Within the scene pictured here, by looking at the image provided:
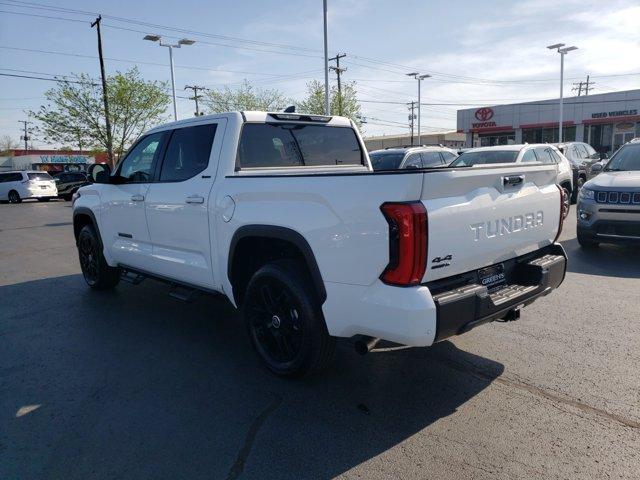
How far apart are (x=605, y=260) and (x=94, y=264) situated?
722 centimetres

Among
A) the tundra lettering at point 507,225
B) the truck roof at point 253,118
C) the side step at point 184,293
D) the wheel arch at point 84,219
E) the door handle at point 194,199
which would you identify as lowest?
the side step at point 184,293

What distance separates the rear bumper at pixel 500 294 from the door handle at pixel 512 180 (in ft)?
1.83

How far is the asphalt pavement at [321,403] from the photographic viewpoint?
107 inches

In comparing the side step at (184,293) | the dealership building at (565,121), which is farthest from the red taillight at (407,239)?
the dealership building at (565,121)

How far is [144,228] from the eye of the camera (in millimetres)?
5035

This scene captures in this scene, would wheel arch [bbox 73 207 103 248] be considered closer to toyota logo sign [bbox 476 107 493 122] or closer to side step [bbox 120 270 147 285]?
side step [bbox 120 270 147 285]

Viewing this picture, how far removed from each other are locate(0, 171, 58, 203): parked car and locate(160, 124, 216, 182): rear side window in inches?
995

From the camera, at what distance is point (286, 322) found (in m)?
3.63

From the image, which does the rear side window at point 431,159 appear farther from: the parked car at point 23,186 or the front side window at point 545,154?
the parked car at point 23,186

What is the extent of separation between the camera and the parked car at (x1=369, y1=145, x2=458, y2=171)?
12961 mm

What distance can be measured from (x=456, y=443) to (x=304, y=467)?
0.88 m

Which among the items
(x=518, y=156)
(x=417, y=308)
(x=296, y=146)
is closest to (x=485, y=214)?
(x=417, y=308)

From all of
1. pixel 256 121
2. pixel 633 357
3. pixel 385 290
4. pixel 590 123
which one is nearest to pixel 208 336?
pixel 256 121

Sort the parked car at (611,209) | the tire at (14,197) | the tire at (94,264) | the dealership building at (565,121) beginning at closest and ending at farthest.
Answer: the tire at (94,264) → the parked car at (611,209) → the tire at (14,197) → the dealership building at (565,121)
